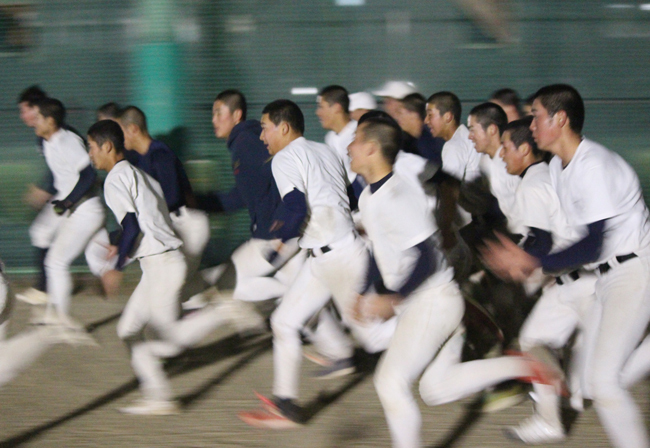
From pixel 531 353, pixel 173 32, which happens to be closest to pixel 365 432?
pixel 531 353

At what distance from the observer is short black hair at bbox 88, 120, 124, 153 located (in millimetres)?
4984

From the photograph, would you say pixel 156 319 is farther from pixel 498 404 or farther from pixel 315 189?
pixel 498 404

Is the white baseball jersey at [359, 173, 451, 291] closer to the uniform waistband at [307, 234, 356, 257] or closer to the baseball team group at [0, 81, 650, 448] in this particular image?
the baseball team group at [0, 81, 650, 448]

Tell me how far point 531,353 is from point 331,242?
4.37 ft

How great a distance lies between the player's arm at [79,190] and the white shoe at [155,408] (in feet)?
6.89

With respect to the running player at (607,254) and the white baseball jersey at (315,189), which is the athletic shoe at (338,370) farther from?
the running player at (607,254)

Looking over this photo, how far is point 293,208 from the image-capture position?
4660mm

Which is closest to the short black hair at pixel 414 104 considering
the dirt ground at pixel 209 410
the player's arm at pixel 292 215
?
the dirt ground at pixel 209 410

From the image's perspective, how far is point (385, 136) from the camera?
386cm

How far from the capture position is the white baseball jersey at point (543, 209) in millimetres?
4484

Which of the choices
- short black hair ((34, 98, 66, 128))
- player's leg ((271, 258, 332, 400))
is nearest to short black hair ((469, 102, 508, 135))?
player's leg ((271, 258, 332, 400))

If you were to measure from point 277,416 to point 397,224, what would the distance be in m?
1.66

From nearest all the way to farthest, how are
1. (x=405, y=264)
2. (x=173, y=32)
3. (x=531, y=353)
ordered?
(x=405, y=264)
(x=531, y=353)
(x=173, y=32)

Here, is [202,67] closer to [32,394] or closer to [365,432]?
[32,394]
